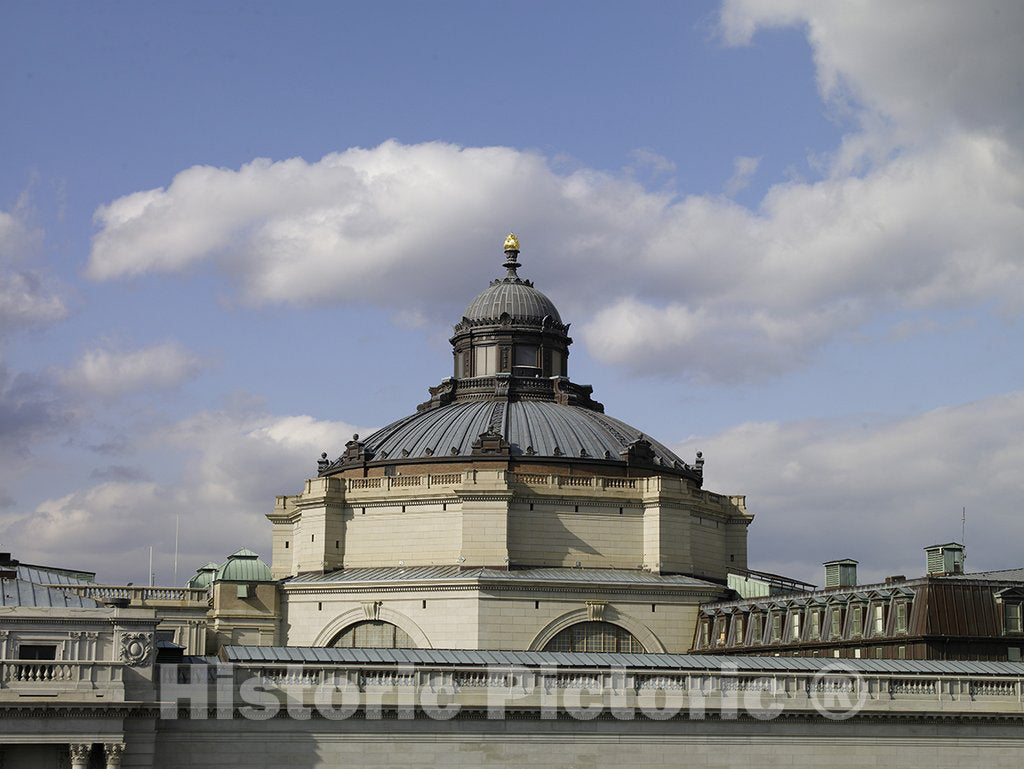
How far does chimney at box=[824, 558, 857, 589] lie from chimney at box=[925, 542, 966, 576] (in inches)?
217

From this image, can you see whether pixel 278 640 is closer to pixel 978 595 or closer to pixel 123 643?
pixel 978 595

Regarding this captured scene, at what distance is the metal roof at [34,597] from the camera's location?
6350cm

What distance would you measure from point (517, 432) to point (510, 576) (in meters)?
14.1

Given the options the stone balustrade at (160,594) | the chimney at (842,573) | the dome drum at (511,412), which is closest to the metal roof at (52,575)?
the stone balustrade at (160,594)

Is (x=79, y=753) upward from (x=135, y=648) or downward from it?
downward

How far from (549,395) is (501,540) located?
1991 cm

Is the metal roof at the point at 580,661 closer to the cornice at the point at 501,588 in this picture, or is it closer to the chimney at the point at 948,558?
the chimney at the point at 948,558

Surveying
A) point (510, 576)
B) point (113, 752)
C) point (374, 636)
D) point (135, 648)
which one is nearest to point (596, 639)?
point (510, 576)

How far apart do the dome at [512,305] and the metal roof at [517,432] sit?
7.38m

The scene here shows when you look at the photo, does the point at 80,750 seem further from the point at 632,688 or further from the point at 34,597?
the point at 632,688

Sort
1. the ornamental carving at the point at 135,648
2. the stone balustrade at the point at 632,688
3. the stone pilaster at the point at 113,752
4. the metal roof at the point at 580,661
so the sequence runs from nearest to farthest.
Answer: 1. the stone pilaster at the point at 113,752
2. the ornamental carving at the point at 135,648
3. the stone balustrade at the point at 632,688
4. the metal roof at the point at 580,661

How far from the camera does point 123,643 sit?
59875mm

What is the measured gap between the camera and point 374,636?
11212 cm

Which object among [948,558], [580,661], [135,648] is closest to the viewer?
[135,648]
